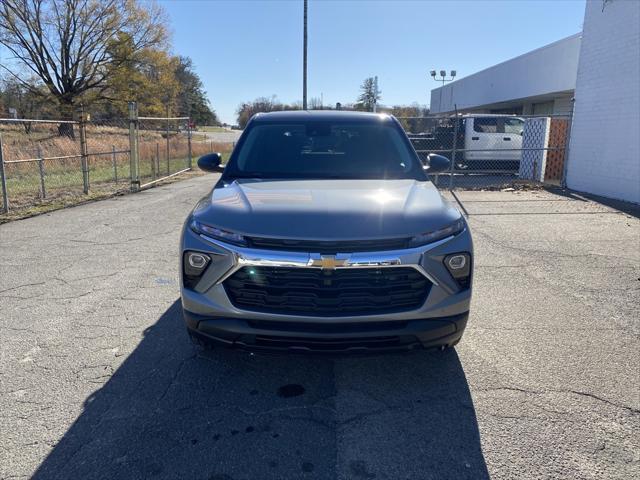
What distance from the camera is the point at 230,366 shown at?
3422mm

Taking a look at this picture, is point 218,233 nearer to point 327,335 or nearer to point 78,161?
point 327,335

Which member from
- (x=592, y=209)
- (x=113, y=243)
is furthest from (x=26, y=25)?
(x=592, y=209)

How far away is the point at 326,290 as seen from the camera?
272cm

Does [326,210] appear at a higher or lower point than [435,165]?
lower

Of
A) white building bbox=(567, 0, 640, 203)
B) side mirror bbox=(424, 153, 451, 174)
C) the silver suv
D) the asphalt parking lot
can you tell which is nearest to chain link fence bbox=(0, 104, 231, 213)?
the asphalt parking lot

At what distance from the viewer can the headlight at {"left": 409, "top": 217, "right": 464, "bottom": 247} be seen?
9.20 feet

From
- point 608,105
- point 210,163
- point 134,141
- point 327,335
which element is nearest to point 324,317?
point 327,335

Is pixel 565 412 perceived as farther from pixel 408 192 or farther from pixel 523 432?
pixel 408 192

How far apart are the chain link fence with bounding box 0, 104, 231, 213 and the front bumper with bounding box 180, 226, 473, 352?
23.8ft

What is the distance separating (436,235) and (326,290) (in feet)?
2.44

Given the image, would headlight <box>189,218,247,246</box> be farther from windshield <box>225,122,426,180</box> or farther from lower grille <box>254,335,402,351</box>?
windshield <box>225,122,426,180</box>

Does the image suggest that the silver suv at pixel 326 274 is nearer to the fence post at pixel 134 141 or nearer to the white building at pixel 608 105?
the white building at pixel 608 105

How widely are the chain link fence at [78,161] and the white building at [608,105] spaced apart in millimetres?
11438

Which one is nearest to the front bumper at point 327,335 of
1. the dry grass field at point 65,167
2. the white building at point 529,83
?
the dry grass field at point 65,167
